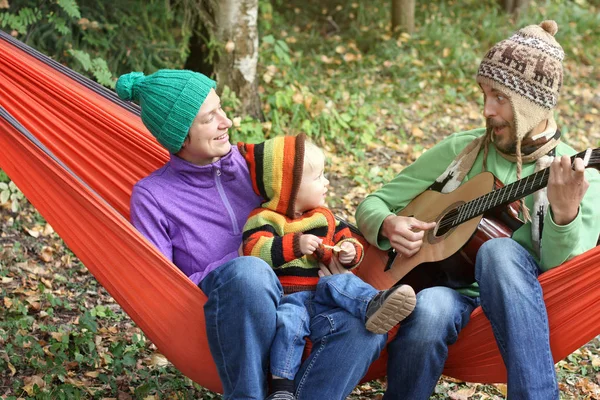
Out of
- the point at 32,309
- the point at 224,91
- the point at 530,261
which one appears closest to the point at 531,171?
the point at 530,261

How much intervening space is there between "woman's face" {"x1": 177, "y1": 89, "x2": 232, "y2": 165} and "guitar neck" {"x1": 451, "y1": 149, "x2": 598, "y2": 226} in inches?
28.1

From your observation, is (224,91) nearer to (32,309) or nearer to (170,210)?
(32,309)

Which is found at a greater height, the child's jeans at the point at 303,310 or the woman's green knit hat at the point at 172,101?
the woman's green knit hat at the point at 172,101

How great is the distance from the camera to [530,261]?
2.18 meters

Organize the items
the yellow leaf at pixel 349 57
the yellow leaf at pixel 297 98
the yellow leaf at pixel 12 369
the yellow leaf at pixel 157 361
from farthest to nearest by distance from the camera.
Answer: the yellow leaf at pixel 349 57
the yellow leaf at pixel 297 98
the yellow leaf at pixel 157 361
the yellow leaf at pixel 12 369

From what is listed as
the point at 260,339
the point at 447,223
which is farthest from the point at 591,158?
the point at 260,339

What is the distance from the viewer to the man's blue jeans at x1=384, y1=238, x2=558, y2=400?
2074 millimetres

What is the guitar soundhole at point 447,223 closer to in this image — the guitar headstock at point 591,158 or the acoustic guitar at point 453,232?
the acoustic guitar at point 453,232

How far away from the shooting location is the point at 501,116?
91.8 inches

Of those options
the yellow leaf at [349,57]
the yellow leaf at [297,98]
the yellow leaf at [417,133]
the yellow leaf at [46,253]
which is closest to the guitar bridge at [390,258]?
the yellow leaf at [46,253]

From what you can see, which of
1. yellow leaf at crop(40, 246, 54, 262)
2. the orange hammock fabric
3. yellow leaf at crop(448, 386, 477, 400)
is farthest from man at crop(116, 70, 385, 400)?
yellow leaf at crop(40, 246, 54, 262)

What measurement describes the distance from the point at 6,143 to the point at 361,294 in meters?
1.22

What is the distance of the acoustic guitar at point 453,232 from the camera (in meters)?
2.31

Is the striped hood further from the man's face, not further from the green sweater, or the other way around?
the man's face
